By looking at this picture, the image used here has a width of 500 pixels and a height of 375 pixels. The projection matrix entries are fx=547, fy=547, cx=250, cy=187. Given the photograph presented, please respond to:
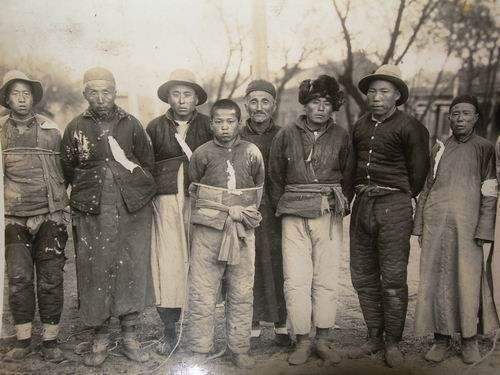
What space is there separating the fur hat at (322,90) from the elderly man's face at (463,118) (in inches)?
30.7

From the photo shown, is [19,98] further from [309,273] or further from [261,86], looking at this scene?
[309,273]

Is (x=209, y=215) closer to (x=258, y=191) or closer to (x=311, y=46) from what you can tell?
(x=258, y=191)

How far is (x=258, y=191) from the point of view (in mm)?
3729

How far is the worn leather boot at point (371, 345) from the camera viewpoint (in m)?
3.86

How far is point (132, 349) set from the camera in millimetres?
3807

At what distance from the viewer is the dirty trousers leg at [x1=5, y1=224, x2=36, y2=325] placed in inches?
147

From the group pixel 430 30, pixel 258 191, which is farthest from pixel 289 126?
pixel 430 30

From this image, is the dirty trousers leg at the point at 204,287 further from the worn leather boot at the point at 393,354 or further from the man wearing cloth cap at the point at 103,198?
the worn leather boot at the point at 393,354

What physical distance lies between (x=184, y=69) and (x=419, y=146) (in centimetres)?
170

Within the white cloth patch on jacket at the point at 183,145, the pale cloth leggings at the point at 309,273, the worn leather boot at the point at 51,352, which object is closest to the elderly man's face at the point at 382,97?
the pale cloth leggings at the point at 309,273

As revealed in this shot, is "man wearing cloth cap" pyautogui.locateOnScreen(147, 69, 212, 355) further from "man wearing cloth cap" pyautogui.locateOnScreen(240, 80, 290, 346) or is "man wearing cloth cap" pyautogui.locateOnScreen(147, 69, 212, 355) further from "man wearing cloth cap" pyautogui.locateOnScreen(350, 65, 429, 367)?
"man wearing cloth cap" pyautogui.locateOnScreen(350, 65, 429, 367)

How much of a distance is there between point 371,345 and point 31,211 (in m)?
2.53

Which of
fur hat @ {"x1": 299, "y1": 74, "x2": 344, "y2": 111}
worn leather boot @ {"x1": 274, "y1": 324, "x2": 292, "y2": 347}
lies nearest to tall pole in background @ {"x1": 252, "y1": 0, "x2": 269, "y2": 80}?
fur hat @ {"x1": 299, "y1": 74, "x2": 344, "y2": 111}

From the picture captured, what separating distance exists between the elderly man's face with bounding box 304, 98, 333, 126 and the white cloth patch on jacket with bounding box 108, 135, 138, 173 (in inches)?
50.0
